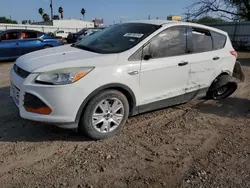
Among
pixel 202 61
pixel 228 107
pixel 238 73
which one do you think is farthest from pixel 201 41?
pixel 238 73

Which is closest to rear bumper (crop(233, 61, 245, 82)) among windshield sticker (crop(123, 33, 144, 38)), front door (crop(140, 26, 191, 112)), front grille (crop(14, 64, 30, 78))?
front door (crop(140, 26, 191, 112))

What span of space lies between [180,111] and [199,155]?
1.55 metres

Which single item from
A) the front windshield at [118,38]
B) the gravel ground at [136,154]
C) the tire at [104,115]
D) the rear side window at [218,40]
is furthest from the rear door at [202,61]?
the tire at [104,115]

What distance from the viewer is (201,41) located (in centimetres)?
444

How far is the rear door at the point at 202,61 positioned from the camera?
428 cm

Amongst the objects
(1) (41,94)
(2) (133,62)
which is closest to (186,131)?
(2) (133,62)

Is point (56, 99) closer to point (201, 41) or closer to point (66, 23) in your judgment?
point (201, 41)

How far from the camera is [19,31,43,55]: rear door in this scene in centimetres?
1016

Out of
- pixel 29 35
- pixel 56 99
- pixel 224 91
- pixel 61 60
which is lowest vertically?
pixel 224 91

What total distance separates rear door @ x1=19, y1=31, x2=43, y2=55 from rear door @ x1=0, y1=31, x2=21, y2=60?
202 mm

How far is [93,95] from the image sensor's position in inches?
125

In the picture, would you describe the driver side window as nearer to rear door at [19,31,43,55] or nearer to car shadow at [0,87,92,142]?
car shadow at [0,87,92,142]

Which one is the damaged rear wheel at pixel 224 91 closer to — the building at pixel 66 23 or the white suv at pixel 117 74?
the white suv at pixel 117 74

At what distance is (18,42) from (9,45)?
15.7 inches
